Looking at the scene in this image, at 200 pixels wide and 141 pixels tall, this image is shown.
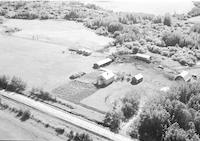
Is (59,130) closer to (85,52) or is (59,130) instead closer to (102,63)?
(102,63)

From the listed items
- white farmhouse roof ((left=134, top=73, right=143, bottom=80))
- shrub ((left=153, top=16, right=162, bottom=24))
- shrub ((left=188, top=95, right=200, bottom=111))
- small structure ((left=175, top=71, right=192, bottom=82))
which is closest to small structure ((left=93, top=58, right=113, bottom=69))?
white farmhouse roof ((left=134, top=73, right=143, bottom=80))

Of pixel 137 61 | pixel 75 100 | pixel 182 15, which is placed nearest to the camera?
pixel 75 100

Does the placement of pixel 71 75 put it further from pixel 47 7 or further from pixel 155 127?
pixel 47 7

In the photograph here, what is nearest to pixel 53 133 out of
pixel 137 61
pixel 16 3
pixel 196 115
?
pixel 196 115

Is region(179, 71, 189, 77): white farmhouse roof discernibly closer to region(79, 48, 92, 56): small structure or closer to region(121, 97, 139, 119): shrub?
region(121, 97, 139, 119): shrub

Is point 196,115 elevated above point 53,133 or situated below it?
above

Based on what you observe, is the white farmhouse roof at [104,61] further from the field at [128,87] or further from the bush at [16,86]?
the bush at [16,86]

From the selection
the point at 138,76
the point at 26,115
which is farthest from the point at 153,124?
the point at 26,115
